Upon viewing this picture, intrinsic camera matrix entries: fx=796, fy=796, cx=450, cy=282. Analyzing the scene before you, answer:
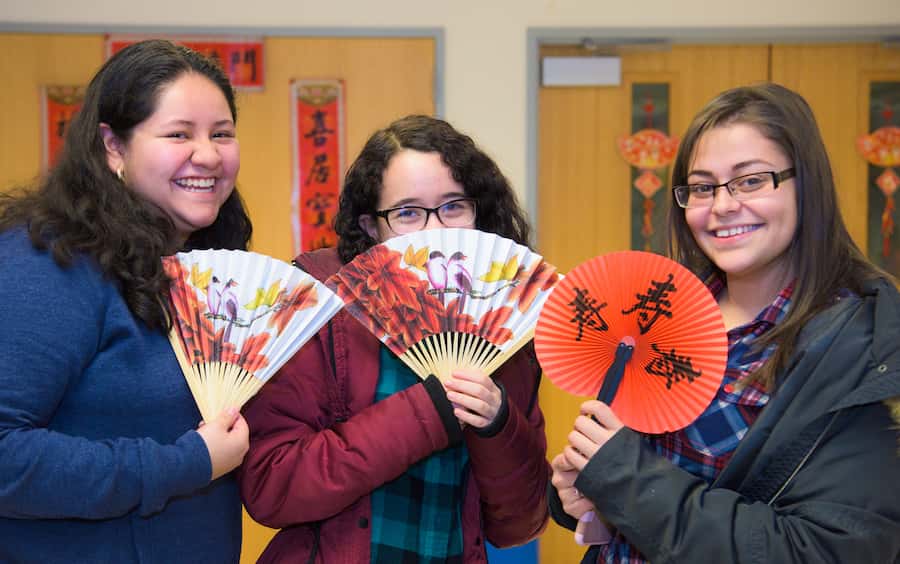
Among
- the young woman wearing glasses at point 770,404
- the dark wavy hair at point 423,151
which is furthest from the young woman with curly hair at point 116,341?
the young woman wearing glasses at point 770,404

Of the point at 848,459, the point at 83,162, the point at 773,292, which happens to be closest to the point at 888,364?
the point at 848,459

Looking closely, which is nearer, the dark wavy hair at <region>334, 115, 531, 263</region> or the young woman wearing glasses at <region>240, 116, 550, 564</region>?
the young woman wearing glasses at <region>240, 116, 550, 564</region>

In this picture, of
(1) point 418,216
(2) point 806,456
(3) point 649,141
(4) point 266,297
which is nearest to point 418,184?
(1) point 418,216

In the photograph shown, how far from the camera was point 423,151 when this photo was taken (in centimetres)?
166

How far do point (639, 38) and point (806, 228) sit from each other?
2373 millimetres

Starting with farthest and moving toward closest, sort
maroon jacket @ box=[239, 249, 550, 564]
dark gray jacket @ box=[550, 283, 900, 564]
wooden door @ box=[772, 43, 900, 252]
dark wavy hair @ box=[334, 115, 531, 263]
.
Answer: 1. wooden door @ box=[772, 43, 900, 252]
2. dark wavy hair @ box=[334, 115, 531, 263]
3. maroon jacket @ box=[239, 249, 550, 564]
4. dark gray jacket @ box=[550, 283, 900, 564]

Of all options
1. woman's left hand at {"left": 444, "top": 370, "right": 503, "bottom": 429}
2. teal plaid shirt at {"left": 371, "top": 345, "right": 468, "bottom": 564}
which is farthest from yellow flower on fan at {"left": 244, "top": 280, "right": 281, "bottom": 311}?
woman's left hand at {"left": 444, "top": 370, "right": 503, "bottom": 429}

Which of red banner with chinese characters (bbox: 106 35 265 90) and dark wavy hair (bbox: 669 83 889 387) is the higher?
red banner with chinese characters (bbox: 106 35 265 90)

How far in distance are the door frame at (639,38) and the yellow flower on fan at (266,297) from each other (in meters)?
2.15

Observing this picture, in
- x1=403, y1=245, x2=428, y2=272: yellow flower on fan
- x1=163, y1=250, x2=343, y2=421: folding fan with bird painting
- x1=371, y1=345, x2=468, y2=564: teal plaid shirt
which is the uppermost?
x1=403, y1=245, x2=428, y2=272: yellow flower on fan

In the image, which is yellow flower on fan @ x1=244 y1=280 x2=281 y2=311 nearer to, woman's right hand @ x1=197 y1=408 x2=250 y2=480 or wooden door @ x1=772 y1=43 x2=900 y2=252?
woman's right hand @ x1=197 y1=408 x2=250 y2=480

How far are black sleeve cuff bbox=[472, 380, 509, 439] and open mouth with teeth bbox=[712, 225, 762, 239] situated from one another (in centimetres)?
49

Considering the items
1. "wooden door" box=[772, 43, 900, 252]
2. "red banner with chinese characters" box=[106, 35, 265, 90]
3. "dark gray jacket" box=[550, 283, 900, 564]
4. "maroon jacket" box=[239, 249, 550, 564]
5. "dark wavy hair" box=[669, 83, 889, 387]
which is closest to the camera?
"dark gray jacket" box=[550, 283, 900, 564]

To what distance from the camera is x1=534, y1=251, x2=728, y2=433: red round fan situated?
1344mm
